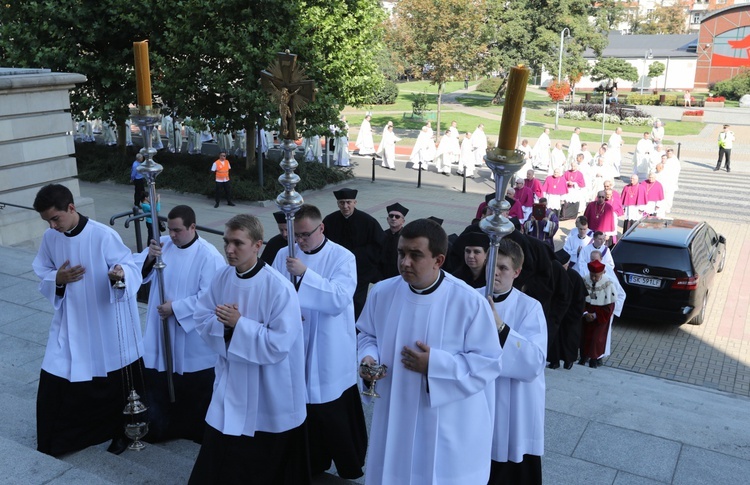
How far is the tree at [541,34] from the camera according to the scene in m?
48.3

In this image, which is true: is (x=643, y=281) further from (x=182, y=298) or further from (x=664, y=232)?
(x=182, y=298)

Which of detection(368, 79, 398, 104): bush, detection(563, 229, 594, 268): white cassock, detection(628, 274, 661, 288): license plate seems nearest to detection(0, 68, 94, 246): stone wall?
detection(563, 229, 594, 268): white cassock

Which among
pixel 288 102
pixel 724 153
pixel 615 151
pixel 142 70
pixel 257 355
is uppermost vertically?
pixel 142 70

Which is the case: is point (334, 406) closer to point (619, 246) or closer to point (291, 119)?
point (291, 119)

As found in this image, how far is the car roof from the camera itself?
39.2 ft

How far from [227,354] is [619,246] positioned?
354 inches

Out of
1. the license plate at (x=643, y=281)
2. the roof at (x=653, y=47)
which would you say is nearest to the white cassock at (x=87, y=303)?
the license plate at (x=643, y=281)

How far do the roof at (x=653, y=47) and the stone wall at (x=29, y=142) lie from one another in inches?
2562

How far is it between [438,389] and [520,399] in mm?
1072

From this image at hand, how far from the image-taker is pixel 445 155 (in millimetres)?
25641

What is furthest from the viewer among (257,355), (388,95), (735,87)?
(735,87)

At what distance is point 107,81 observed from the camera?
20859 millimetres

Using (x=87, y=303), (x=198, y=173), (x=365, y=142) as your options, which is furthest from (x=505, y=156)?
(x=365, y=142)

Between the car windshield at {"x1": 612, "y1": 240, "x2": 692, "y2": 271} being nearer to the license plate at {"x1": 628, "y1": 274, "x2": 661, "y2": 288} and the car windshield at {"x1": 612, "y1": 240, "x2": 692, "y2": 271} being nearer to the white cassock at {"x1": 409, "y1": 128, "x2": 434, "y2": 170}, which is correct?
the license plate at {"x1": 628, "y1": 274, "x2": 661, "y2": 288}
